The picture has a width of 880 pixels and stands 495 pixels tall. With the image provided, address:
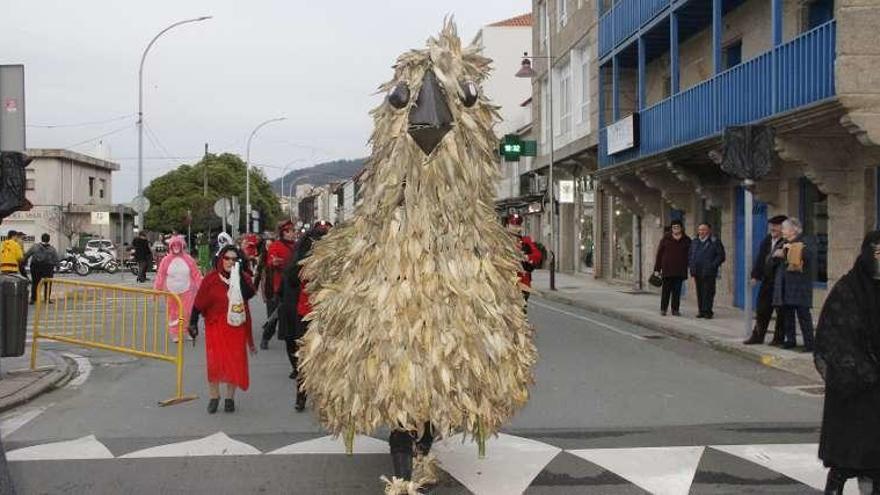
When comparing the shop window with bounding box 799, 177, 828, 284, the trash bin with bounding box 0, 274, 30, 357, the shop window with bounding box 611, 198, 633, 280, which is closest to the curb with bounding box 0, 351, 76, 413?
the trash bin with bounding box 0, 274, 30, 357

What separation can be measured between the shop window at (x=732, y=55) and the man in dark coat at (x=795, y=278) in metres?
8.03

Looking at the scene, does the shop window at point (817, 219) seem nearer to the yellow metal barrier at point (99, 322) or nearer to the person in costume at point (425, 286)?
the yellow metal barrier at point (99, 322)

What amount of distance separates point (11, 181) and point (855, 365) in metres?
6.90

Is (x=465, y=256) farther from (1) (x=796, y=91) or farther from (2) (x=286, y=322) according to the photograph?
(1) (x=796, y=91)

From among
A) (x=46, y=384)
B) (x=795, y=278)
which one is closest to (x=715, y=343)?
(x=795, y=278)

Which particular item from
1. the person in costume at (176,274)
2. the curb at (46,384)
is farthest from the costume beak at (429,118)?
the person in costume at (176,274)

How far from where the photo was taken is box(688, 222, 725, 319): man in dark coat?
15.0m

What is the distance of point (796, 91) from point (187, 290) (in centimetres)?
917

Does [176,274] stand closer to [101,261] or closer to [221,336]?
[221,336]

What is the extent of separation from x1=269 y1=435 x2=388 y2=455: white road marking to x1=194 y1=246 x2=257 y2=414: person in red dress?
4.59ft

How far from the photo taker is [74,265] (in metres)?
33.8

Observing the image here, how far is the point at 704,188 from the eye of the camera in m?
18.4

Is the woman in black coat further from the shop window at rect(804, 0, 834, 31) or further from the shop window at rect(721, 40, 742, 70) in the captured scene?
the shop window at rect(721, 40, 742, 70)

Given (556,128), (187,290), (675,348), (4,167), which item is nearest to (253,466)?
(4,167)
